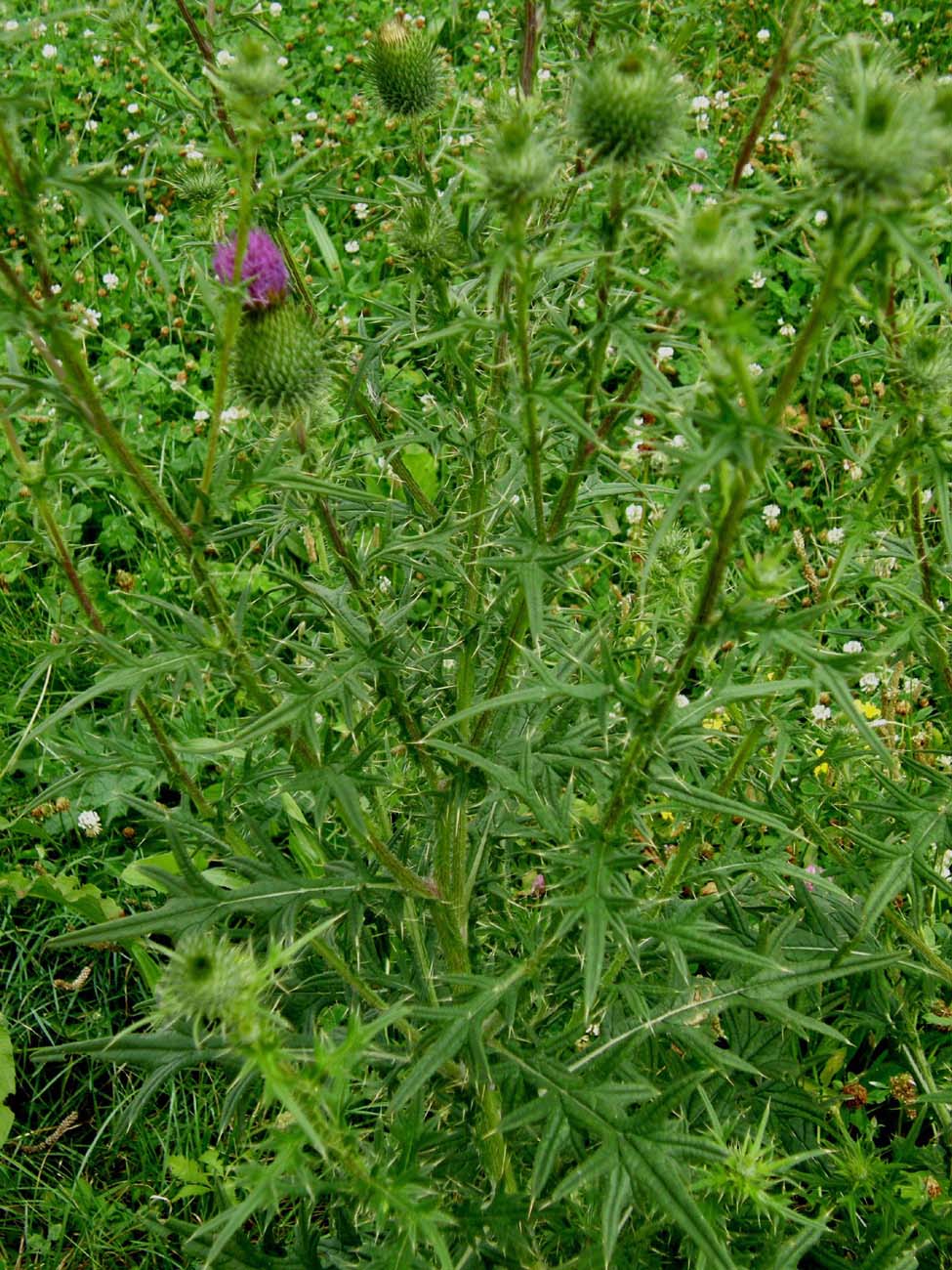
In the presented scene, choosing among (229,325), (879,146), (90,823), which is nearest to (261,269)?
(229,325)

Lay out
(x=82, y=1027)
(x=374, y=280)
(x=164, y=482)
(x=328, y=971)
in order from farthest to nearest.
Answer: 1. (x=374, y=280)
2. (x=164, y=482)
3. (x=82, y=1027)
4. (x=328, y=971)

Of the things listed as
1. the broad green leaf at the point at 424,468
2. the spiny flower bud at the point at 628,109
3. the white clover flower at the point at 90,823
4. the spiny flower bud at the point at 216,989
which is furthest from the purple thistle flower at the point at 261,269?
the broad green leaf at the point at 424,468

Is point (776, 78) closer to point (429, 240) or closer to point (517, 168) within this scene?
point (517, 168)

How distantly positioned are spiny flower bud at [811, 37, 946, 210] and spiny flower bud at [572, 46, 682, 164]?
0.89ft

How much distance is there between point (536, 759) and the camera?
74.0 inches

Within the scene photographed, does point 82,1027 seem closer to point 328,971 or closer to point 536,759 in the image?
point 328,971

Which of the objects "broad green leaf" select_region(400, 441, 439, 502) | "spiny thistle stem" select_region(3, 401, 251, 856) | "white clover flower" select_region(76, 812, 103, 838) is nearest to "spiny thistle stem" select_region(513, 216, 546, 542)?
"spiny thistle stem" select_region(3, 401, 251, 856)

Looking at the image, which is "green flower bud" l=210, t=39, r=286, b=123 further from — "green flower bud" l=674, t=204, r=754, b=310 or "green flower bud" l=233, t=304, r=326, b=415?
"green flower bud" l=674, t=204, r=754, b=310

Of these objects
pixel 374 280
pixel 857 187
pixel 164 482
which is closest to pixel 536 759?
pixel 857 187

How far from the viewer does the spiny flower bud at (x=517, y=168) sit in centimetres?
133

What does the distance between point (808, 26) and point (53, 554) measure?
133 cm

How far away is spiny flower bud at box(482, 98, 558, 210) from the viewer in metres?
1.33

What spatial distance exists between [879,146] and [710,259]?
18 cm

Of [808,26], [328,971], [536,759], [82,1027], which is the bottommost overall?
[82,1027]
